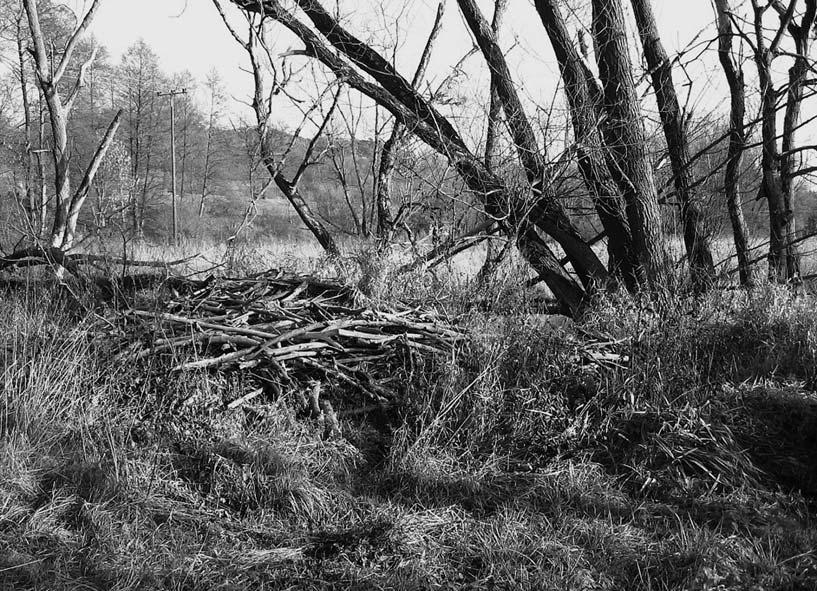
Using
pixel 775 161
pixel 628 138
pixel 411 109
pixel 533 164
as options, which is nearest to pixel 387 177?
pixel 411 109

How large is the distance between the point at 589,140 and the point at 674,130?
1750mm

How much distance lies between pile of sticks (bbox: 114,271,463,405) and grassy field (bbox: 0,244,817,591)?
0.52ft

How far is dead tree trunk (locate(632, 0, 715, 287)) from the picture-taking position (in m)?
7.49

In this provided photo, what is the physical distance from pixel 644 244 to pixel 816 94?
3.68 m

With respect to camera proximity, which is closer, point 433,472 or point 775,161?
point 433,472

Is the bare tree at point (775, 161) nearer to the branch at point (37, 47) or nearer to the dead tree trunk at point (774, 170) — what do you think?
the dead tree trunk at point (774, 170)

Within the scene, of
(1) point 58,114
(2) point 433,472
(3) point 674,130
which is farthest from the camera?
(3) point 674,130

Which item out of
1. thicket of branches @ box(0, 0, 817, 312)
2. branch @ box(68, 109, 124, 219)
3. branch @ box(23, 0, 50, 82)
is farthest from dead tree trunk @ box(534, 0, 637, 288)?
branch @ box(23, 0, 50, 82)

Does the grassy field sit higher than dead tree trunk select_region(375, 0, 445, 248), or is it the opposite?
dead tree trunk select_region(375, 0, 445, 248)

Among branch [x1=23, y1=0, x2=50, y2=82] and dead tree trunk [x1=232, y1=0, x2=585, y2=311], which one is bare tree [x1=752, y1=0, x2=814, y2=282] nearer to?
dead tree trunk [x1=232, y1=0, x2=585, y2=311]

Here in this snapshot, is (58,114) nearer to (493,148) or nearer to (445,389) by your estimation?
(493,148)

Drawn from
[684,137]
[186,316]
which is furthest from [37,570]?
[684,137]

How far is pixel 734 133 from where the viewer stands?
26.6ft

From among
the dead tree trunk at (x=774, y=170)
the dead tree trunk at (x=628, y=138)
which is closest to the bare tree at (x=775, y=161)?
the dead tree trunk at (x=774, y=170)
